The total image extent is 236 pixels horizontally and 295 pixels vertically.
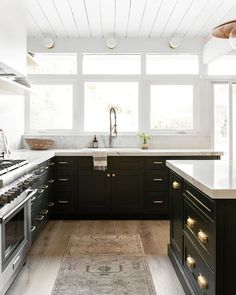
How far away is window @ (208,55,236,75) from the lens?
217 inches

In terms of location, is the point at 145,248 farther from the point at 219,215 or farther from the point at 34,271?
the point at 219,215

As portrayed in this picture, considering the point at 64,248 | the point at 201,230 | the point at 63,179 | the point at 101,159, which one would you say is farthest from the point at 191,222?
the point at 63,179

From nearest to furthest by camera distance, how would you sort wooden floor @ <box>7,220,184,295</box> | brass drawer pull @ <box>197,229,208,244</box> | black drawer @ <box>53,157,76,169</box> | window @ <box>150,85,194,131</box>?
brass drawer pull @ <box>197,229,208,244</box> < wooden floor @ <box>7,220,184,295</box> < black drawer @ <box>53,157,76,169</box> < window @ <box>150,85,194,131</box>

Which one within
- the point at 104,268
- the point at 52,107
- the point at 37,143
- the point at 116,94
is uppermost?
the point at 116,94

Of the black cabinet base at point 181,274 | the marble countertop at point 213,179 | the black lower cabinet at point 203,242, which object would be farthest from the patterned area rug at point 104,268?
the marble countertop at point 213,179

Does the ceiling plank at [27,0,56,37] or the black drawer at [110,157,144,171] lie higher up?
the ceiling plank at [27,0,56,37]

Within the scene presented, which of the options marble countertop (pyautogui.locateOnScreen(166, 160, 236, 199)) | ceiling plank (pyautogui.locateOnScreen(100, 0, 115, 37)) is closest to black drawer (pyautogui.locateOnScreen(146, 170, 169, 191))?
marble countertop (pyautogui.locateOnScreen(166, 160, 236, 199))

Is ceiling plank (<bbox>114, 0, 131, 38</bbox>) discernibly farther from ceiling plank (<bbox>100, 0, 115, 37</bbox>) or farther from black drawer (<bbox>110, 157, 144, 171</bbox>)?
black drawer (<bbox>110, 157, 144, 171</bbox>)

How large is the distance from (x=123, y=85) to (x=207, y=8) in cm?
186

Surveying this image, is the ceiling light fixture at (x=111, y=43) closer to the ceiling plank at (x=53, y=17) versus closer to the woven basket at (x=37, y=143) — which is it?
the ceiling plank at (x=53, y=17)

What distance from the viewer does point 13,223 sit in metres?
2.66

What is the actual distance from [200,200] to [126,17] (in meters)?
2.93

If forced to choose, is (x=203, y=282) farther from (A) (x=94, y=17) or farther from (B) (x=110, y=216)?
(A) (x=94, y=17)

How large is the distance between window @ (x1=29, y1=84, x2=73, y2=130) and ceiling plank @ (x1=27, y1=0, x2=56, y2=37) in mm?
806
